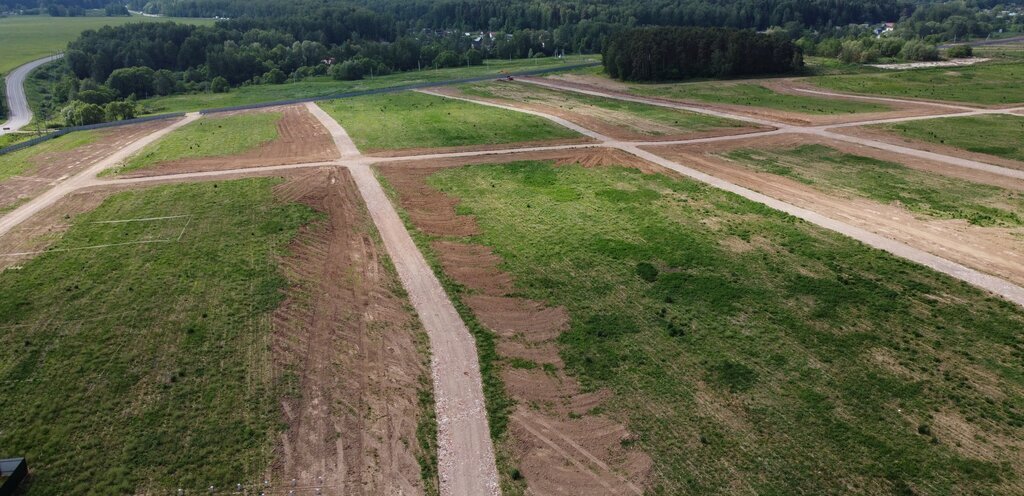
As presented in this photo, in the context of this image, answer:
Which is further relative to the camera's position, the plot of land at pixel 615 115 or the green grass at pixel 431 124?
the plot of land at pixel 615 115

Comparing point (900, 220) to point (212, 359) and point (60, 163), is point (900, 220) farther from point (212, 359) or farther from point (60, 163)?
point (60, 163)

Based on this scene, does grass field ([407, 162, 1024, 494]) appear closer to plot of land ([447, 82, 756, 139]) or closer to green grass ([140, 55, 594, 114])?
plot of land ([447, 82, 756, 139])

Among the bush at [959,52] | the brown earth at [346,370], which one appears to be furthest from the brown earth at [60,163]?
the bush at [959,52]

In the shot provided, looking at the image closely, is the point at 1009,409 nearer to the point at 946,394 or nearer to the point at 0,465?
the point at 946,394

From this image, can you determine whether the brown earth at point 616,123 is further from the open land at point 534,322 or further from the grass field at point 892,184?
the open land at point 534,322

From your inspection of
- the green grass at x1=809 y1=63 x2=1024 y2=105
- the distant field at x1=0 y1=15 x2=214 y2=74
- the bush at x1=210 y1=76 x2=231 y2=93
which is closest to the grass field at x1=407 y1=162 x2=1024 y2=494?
the green grass at x1=809 y1=63 x2=1024 y2=105

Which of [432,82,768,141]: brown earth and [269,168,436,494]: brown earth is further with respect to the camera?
[432,82,768,141]: brown earth
